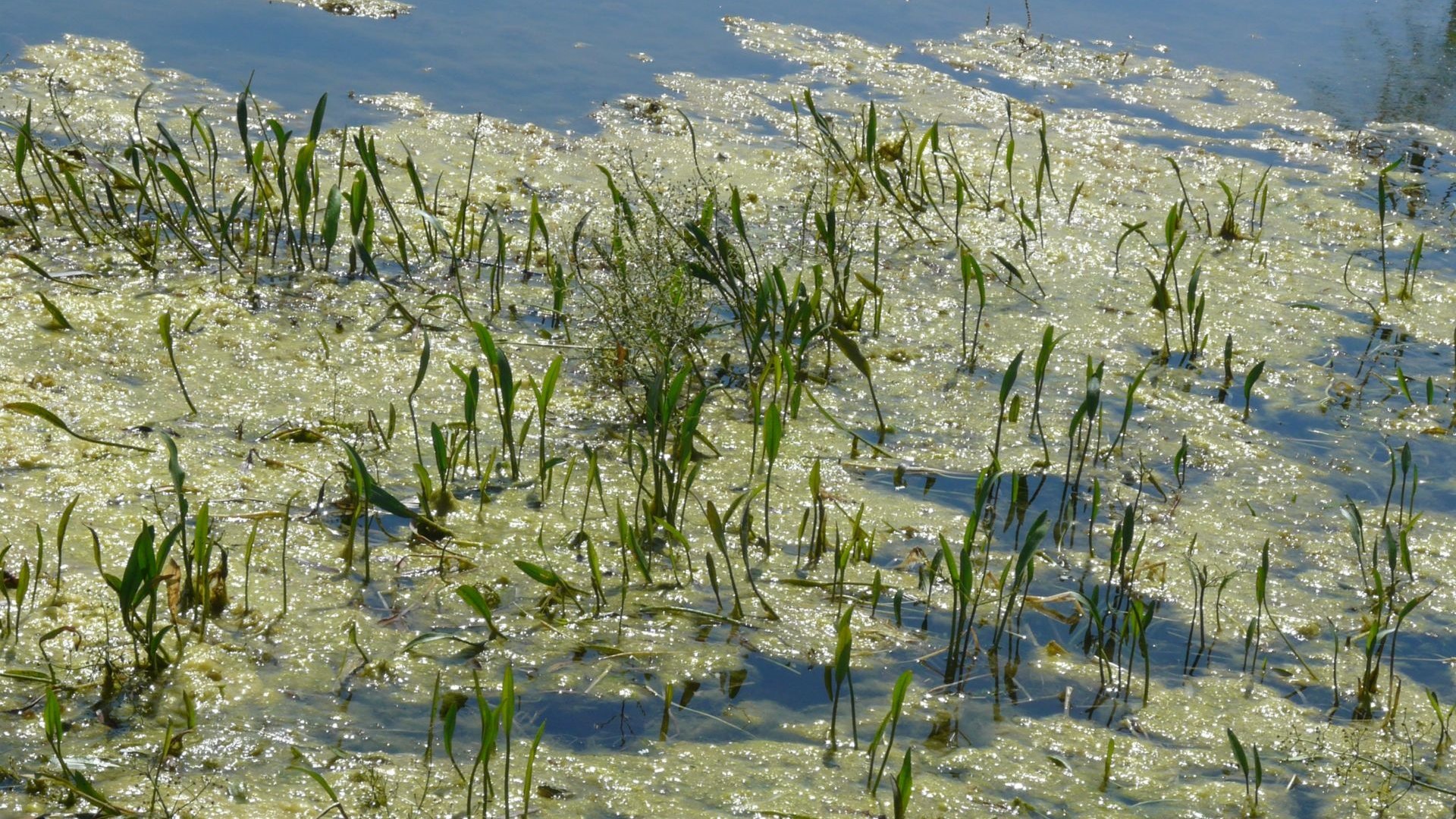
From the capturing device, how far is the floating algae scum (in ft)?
6.64

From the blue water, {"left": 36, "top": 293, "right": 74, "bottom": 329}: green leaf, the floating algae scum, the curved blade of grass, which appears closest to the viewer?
the floating algae scum

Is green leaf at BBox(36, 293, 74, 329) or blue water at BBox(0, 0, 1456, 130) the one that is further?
blue water at BBox(0, 0, 1456, 130)

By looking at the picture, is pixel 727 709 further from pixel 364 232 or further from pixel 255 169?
pixel 255 169

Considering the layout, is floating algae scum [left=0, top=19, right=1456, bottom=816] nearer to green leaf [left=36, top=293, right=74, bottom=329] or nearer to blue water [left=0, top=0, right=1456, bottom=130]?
green leaf [left=36, top=293, right=74, bottom=329]

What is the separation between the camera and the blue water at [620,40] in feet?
17.3

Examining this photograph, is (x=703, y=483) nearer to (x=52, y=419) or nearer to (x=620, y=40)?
(x=52, y=419)

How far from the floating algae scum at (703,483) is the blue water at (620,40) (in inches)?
23.6

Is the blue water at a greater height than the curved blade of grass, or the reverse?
the blue water

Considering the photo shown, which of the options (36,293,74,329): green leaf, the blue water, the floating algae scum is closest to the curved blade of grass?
the floating algae scum

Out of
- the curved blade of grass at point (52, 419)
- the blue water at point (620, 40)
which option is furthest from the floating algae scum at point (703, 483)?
the blue water at point (620, 40)

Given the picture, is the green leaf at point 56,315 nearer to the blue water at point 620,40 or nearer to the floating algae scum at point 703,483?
the floating algae scum at point 703,483

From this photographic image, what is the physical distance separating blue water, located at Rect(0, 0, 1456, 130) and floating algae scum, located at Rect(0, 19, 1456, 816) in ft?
1.97

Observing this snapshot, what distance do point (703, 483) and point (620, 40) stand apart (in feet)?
12.5

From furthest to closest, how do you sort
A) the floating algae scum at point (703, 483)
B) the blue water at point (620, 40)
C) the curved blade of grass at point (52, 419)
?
the blue water at point (620, 40)
the curved blade of grass at point (52, 419)
the floating algae scum at point (703, 483)
